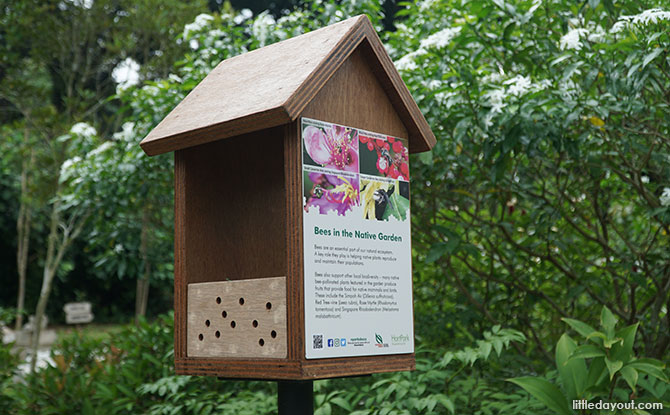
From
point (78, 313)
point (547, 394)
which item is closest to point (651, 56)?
point (547, 394)

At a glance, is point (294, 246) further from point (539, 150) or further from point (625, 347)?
point (539, 150)

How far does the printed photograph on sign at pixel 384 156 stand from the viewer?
2.28 meters

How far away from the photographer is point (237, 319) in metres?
2.26

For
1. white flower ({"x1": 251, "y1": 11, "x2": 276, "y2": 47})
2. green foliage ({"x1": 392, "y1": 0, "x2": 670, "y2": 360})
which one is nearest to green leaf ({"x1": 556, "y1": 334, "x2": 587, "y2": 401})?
green foliage ({"x1": 392, "y1": 0, "x2": 670, "y2": 360})

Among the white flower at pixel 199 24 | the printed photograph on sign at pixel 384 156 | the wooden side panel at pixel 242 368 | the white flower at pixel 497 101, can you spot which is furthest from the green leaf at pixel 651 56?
the white flower at pixel 199 24

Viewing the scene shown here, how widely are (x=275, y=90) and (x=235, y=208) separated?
61cm

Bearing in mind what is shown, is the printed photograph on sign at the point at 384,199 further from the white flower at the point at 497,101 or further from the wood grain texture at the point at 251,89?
the white flower at the point at 497,101

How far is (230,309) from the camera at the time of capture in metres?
2.29

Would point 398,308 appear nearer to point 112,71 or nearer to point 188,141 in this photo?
point 188,141

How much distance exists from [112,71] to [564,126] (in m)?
9.37

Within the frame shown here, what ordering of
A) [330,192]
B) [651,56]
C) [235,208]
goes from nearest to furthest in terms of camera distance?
[330,192], [235,208], [651,56]

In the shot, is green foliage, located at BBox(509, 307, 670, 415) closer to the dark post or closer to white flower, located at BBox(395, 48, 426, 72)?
the dark post

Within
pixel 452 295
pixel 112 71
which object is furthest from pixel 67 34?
pixel 452 295

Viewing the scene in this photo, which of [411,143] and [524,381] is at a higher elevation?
[411,143]
